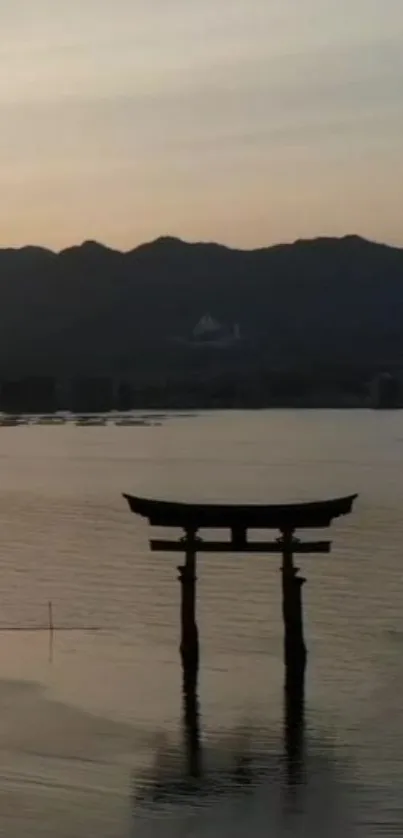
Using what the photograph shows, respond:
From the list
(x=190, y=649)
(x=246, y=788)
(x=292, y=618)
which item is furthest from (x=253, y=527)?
(x=246, y=788)

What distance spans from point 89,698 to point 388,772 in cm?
625

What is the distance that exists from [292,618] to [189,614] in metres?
1.77

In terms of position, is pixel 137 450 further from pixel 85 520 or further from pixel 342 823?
pixel 342 823

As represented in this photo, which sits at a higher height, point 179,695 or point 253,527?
point 253,527

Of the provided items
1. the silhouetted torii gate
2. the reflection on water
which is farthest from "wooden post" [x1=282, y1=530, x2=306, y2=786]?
the reflection on water

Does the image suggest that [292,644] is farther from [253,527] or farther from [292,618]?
[253,527]

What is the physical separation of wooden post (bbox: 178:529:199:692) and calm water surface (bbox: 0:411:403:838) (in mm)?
261

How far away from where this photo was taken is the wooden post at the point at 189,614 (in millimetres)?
22523

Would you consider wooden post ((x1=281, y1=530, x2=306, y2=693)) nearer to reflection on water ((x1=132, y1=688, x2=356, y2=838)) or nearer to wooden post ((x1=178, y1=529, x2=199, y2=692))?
wooden post ((x1=178, y1=529, x2=199, y2=692))

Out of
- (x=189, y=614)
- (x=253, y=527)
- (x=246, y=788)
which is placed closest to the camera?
(x=246, y=788)

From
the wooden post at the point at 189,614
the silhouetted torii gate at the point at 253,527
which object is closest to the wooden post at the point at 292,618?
the silhouetted torii gate at the point at 253,527

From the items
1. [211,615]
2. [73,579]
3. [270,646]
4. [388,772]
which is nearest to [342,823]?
[388,772]

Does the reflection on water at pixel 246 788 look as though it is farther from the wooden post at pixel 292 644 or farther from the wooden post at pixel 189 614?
the wooden post at pixel 189 614

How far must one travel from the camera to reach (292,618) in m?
23.3
